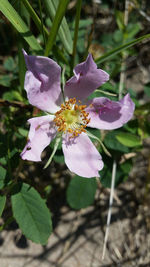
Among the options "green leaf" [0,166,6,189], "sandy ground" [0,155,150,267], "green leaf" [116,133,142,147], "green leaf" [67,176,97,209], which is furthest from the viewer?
"sandy ground" [0,155,150,267]

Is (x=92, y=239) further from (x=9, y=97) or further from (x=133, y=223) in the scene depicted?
(x=9, y=97)

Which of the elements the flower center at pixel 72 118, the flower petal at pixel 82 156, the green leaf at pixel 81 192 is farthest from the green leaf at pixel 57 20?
the green leaf at pixel 81 192

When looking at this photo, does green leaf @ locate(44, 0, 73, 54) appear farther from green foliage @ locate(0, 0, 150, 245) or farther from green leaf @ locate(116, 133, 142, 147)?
green leaf @ locate(116, 133, 142, 147)

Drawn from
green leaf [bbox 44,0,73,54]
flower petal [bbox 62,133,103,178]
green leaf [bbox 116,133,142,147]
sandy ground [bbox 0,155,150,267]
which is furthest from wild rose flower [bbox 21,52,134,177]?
sandy ground [bbox 0,155,150,267]

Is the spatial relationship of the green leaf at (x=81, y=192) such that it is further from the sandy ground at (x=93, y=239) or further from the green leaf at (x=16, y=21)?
the green leaf at (x=16, y=21)

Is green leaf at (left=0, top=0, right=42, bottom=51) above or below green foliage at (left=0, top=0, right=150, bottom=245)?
above
